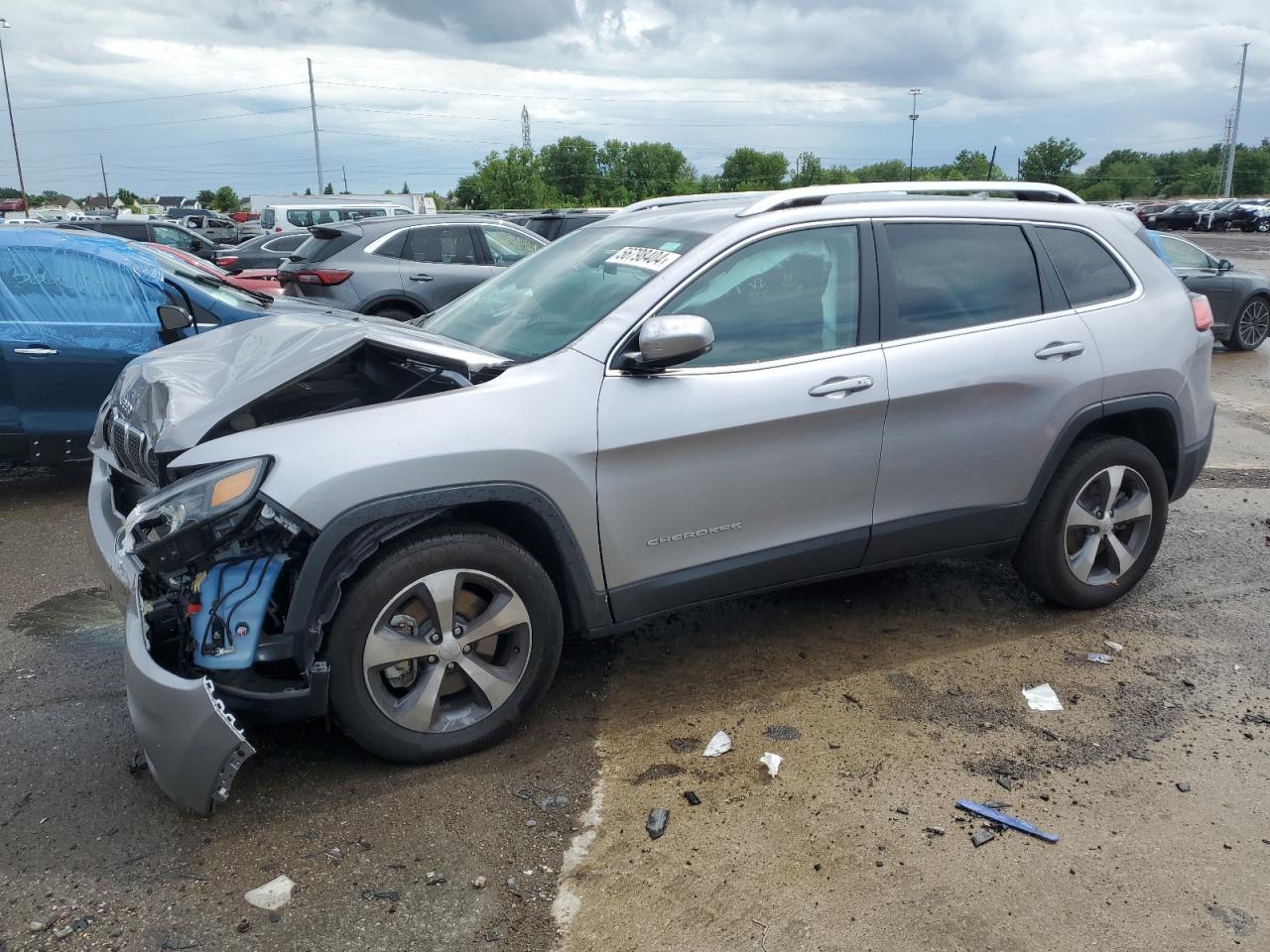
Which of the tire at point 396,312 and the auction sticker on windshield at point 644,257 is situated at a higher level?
the auction sticker on windshield at point 644,257

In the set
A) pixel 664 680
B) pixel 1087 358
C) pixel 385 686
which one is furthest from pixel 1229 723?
pixel 385 686

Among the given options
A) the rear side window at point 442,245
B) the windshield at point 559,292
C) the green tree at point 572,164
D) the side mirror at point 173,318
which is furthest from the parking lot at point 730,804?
the green tree at point 572,164

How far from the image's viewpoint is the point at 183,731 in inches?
111

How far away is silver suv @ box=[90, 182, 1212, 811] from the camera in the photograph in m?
3.04

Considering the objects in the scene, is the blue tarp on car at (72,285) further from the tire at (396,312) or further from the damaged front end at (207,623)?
the tire at (396,312)

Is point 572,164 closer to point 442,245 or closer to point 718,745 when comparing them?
point 442,245

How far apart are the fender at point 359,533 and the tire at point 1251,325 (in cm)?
1256

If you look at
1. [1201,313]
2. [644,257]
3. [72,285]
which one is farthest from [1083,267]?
[72,285]

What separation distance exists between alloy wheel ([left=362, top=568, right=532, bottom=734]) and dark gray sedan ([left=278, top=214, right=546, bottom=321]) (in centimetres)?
776

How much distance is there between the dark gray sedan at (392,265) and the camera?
10.7 m

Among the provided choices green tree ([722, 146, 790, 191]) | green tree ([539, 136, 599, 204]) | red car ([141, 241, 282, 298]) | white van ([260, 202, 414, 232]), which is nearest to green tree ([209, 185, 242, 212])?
green tree ([539, 136, 599, 204])

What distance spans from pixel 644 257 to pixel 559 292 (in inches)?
15.1

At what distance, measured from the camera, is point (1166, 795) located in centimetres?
329

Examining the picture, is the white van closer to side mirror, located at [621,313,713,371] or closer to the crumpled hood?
the crumpled hood
